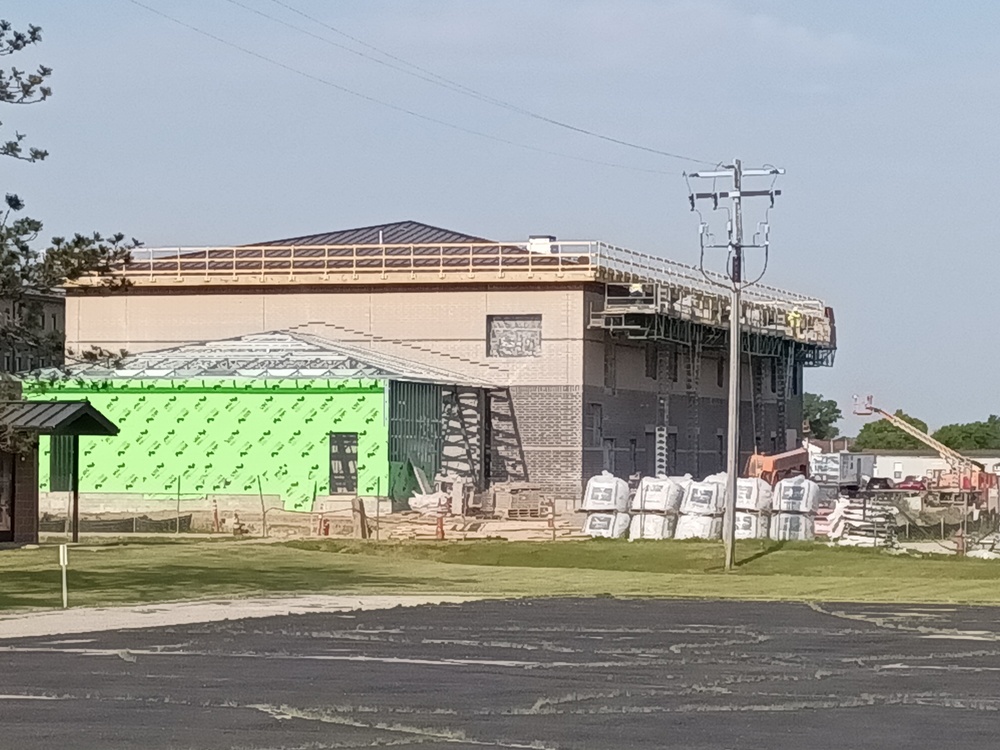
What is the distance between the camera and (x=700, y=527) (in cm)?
4872

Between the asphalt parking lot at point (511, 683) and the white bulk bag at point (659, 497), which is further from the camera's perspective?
the white bulk bag at point (659, 497)

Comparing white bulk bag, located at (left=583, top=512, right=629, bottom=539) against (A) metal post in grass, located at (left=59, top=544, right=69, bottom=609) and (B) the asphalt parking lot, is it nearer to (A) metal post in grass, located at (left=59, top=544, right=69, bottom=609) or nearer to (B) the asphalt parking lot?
(A) metal post in grass, located at (left=59, top=544, right=69, bottom=609)

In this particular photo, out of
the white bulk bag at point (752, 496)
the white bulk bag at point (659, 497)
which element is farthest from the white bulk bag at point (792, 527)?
the white bulk bag at point (659, 497)

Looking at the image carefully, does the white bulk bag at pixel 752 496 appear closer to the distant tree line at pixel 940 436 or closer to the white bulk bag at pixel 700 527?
the white bulk bag at pixel 700 527

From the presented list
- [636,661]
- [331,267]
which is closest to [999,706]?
[636,661]

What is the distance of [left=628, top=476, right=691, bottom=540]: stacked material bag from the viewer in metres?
49.3

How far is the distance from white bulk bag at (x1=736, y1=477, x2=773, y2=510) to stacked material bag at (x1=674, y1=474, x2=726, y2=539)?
487mm

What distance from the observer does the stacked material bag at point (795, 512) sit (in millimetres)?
47750

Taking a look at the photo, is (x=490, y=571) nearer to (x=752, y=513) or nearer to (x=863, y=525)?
(x=752, y=513)

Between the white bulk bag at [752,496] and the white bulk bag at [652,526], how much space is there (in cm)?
198

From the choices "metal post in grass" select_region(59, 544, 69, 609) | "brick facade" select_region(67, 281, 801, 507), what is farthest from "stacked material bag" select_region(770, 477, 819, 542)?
"metal post in grass" select_region(59, 544, 69, 609)

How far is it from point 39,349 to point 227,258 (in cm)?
3454

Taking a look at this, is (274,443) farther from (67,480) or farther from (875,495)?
(875,495)

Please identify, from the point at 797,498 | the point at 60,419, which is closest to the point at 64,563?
the point at 60,419
